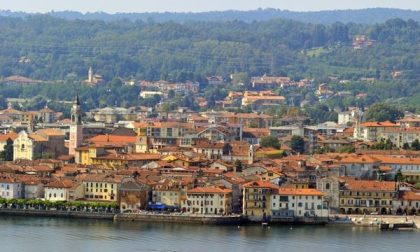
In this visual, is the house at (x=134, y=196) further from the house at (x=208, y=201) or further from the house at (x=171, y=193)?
the house at (x=208, y=201)

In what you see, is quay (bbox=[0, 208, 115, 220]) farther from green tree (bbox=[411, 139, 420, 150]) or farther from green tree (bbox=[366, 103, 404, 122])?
green tree (bbox=[366, 103, 404, 122])

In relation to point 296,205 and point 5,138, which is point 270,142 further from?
point 296,205

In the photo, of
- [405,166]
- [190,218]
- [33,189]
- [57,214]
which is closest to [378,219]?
[190,218]

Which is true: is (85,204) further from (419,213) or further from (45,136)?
(45,136)

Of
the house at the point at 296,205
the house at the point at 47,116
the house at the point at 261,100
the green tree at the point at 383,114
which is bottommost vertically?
the house at the point at 296,205

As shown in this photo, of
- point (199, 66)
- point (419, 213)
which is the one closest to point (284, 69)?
point (199, 66)

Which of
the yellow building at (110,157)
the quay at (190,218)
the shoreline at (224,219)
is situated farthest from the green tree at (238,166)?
the quay at (190,218)
